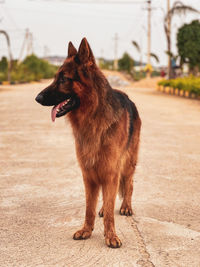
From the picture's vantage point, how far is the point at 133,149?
457cm

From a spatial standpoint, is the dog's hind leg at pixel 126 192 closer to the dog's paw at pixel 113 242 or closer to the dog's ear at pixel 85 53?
the dog's paw at pixel 113 242

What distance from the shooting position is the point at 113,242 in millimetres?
3678

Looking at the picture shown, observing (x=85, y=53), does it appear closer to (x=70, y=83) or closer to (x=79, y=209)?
(x=70, y=83)

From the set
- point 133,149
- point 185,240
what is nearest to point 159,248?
point 185,240

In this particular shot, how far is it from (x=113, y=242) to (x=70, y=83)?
1.49 meters

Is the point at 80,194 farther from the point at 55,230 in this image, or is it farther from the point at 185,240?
the point at 185,240

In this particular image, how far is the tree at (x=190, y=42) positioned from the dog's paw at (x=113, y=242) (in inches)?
1027

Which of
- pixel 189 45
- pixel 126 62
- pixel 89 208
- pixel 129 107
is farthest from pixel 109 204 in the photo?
pixel 126 62

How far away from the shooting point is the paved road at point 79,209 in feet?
11.5

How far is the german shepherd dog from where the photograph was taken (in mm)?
3424

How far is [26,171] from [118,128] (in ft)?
10.3

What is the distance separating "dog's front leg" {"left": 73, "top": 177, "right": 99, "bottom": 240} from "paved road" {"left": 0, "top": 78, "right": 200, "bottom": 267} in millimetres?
78

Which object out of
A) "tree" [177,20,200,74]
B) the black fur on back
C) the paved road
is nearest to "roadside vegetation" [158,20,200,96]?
"tree" [177,20,200,74]

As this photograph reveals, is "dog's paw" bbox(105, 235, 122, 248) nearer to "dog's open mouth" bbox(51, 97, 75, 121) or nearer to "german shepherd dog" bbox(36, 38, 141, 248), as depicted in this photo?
"german shepherd dog" bbox(36, 38, 141, 248)
